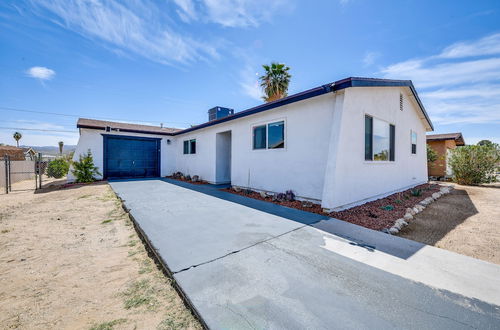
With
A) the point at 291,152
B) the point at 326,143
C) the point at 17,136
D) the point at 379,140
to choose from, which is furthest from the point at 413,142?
the point at 17,136

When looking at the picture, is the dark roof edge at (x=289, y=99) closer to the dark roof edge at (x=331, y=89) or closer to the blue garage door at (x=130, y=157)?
the dark roof edge at (x=331, y=89)

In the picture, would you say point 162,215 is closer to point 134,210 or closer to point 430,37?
point 134,210

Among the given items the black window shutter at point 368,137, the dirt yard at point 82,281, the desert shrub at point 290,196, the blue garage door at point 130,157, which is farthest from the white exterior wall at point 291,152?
the blue garage door at point 130,157

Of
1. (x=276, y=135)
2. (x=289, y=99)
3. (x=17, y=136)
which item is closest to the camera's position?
(x=289, y=99)

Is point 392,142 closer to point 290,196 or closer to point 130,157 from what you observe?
point 290,196

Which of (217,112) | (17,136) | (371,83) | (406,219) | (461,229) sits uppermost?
(17,136)

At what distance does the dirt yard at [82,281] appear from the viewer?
1.57 meters

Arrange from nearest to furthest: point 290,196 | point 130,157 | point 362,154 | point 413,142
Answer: point 362,154 → point 290,196 → point 413,142 → point 130,157

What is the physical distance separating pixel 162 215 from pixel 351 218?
427 centimetres

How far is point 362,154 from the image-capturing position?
539cm

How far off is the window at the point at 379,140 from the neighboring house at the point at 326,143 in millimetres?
30

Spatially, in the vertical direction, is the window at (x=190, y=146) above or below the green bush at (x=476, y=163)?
above

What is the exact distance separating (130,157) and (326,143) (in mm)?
12294

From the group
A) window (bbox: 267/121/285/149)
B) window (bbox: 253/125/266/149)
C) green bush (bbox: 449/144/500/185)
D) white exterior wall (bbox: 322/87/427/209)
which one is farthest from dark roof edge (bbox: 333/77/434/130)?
green bush (bbox: 449/144/500/185)
